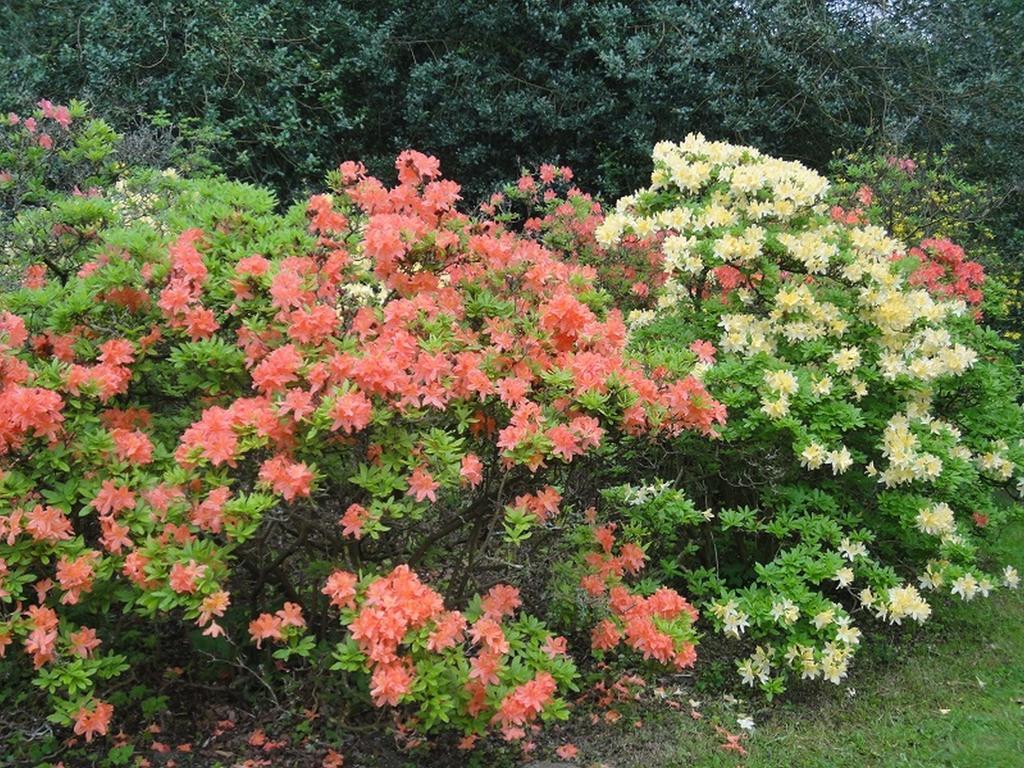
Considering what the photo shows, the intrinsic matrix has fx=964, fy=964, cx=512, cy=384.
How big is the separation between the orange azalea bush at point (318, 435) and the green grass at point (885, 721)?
1.74 feet

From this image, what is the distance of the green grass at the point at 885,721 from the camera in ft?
11.5

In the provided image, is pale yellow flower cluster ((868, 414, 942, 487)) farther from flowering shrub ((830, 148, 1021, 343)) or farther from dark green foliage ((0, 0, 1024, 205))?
dark green foliage ((0, 0, 1024, 205))

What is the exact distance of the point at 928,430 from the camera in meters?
4.27

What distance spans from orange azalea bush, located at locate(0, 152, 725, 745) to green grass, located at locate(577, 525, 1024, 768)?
20.9 inches

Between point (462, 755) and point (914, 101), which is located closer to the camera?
point (462, 755)

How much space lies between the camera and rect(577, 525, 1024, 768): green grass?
3.50 metres

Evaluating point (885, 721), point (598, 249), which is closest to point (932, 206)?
point (598, 249)

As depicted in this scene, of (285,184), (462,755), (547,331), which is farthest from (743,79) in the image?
(462,755)

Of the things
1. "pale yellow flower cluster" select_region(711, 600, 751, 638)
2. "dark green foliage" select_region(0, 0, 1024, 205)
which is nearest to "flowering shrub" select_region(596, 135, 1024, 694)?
"pale yellow flower cluster" select_region(711, 600, 751, 638)

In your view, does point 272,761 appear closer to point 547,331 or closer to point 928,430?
point 547,331

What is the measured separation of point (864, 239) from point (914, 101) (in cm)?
510

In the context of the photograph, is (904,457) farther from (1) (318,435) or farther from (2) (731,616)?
(1) (318,435)

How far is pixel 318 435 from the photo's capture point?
273cm

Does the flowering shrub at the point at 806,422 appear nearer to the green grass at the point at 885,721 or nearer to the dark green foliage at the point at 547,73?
the green grass at the point at 885,721
